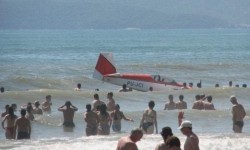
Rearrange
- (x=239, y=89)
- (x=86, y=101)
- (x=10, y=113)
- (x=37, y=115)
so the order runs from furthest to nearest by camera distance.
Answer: (x=239, y=89) < (x=86, y=101) < (x=37, y=115) < (x=10, y=113)

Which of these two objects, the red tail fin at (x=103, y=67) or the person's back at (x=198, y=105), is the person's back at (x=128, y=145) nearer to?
the person's back at (x=198, y=105)

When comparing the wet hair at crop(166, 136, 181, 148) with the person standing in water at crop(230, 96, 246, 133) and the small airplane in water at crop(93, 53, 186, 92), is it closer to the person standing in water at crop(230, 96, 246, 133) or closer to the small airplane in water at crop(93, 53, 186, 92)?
the person standing in water at crop(230, 96, 246, 133)

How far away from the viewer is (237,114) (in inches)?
841

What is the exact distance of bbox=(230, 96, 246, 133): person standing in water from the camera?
2117cm

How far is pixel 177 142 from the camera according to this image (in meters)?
11.7

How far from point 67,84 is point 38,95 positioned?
11.3 meters

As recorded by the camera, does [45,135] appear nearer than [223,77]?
Yes

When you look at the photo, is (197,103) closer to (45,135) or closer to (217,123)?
(217,123)

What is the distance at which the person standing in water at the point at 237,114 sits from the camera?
21.2 metres

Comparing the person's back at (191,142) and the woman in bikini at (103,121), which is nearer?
the person's back at (191,142)

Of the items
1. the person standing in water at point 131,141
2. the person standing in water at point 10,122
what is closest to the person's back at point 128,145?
the person standing in water at point 131,141

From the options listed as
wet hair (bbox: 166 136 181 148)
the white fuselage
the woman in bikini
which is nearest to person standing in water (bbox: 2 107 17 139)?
the woman in bikini

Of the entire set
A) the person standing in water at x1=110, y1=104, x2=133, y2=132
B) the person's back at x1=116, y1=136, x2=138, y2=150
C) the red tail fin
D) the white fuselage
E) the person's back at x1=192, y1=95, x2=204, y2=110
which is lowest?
the person's back at x1=116, y1=136, x2=138, y2=150

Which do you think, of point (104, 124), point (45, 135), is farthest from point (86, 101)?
point (104, 124)
